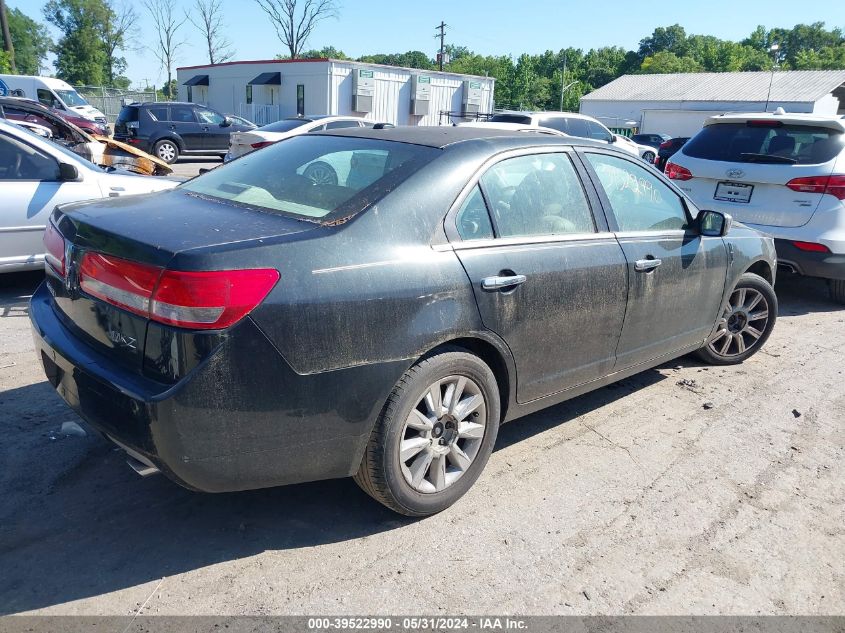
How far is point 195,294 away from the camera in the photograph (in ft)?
7.73

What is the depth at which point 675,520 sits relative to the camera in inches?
127

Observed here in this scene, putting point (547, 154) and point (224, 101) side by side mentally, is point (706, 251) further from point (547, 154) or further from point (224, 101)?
point (224, 101)

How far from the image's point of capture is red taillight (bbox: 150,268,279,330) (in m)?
2.36

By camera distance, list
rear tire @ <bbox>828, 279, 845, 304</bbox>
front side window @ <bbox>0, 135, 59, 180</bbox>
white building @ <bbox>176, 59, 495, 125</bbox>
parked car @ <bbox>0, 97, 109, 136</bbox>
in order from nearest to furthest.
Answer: front side window @ <bbox>0, 135, 59, 180</bbox> < rear tire @ <bbox>828, 279, 845, 304</bbox> < parked car @ <bbox>0, 97, 109, 136</bbox> < white building @ <bbox>176, 59, 495, 125</bbox>

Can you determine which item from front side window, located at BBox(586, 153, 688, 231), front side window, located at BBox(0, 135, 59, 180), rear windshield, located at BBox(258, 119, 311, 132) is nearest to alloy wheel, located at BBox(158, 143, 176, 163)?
rear windshield, located at BBox(258, 119, 311, 132)

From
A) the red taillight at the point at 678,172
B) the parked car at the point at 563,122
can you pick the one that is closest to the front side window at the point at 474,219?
the red taillight at the point at 678,172

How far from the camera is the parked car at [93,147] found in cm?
940

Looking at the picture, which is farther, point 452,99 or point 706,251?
point 452,99

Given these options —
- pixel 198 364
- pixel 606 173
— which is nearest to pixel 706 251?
pixel 606 173

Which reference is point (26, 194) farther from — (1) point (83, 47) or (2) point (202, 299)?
(1) point (83, 47)

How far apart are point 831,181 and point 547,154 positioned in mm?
4227

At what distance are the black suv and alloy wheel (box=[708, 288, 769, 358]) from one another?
1894 cm

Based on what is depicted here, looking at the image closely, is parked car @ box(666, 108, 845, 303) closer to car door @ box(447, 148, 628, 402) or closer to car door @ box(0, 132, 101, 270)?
car door @ box(447, 148, 628, 402)

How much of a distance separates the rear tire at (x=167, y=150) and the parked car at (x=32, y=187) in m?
15.2
